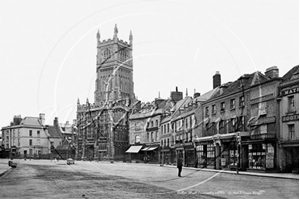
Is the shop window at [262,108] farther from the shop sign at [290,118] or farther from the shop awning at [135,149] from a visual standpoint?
the shop awning at [135,149]

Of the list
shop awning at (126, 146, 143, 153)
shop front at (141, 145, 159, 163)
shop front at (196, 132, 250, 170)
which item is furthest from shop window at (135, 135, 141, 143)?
shop front at (196, 132, 250, 170)

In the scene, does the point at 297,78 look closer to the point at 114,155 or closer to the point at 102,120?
the point at 114,155

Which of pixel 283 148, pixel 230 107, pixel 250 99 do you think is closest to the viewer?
pixel 283 148

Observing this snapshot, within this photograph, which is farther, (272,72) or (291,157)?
(272,72)

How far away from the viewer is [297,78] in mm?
2506

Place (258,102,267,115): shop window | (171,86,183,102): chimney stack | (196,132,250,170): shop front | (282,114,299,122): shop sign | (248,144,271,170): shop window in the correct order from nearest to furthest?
(282,114,299,122): shop sign → (258,102,267,115): shop window → (248,144,271,170): shop window → (196,132,250,170): shop front → (171,86,183,102): chimney stack

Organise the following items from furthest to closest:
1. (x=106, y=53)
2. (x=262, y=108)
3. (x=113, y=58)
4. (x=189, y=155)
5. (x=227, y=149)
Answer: (x=189, y=155) → (x=227, y=149) → (x=106, y=53) → (x=113, y=58) → (x=262, y=108)

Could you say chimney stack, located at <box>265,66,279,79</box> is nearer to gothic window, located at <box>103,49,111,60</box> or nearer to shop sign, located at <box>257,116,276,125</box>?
shop sign, located at <box>257,116,276,125</box>

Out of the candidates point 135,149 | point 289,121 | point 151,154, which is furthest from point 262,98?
point 135,149

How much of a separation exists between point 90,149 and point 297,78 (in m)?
86.0

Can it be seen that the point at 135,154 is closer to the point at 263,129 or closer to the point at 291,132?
the point at 263,129

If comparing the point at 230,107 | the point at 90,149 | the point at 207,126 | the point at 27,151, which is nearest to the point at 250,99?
the point at 230,107

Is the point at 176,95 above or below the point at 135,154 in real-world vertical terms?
above

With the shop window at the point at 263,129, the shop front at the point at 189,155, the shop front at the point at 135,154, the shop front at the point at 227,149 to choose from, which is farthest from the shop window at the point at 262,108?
the shop front at the point at 135,154
